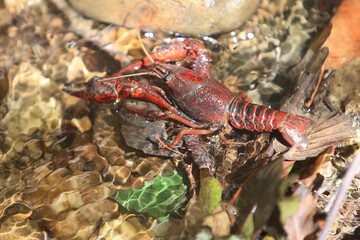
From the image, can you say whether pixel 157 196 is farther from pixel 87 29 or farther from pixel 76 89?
pixel 87 29

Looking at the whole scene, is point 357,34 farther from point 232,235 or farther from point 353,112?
point 232,235

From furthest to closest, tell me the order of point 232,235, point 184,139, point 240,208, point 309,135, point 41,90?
point 41,90 < point 184,139 < point 309,135 < point 240,208 < point 232,235

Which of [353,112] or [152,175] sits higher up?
[353,112]

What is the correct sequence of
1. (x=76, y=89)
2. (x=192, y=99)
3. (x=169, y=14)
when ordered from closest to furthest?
(x=192, y=99) → (x=76, y=89) → (x=169, y=14)

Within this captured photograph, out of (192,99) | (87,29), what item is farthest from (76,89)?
(192,99)

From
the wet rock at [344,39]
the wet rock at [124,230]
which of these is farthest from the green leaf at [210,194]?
the wet rock at [344,39]

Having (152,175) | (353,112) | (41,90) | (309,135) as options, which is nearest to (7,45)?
(41,90)

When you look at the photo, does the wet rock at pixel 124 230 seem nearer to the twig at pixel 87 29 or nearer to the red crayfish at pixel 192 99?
the red crayfish at pixel 192 99
